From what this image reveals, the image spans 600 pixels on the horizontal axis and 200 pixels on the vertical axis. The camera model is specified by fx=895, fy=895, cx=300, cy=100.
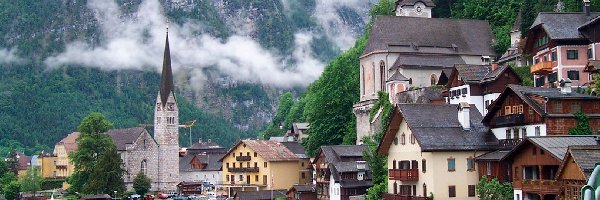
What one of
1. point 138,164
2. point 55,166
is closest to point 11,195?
point 138,164

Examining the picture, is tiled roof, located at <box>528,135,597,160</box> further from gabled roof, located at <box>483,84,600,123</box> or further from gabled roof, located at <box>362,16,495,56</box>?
gabled roof, located at <box>362,16,495,56</box>

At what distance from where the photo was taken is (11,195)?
10519 cm

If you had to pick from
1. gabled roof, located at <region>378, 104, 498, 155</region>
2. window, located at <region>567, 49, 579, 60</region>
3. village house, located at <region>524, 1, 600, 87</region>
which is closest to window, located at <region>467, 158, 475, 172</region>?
gabled roof, located at <region>378, 104, 498, 155</region>

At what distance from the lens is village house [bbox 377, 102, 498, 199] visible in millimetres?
47812

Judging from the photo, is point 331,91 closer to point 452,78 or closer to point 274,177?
point 274,177

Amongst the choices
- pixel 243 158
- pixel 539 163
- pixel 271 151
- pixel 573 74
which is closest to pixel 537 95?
pixel 539 163

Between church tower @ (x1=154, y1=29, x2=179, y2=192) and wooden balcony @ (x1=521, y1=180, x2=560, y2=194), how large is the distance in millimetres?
83759

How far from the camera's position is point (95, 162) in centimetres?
9931

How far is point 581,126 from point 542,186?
6.00 metres

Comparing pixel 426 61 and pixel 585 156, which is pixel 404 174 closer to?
pixel 585 156

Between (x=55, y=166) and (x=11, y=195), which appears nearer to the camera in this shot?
(x=11, y=195)

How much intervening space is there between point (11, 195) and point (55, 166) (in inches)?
1041

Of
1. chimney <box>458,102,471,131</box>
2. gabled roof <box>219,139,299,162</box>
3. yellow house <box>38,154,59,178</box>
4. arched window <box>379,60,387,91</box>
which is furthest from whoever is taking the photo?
yellow house <box>38,154,59,178</box>

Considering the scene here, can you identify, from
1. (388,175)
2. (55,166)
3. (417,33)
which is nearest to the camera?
(388,175)
